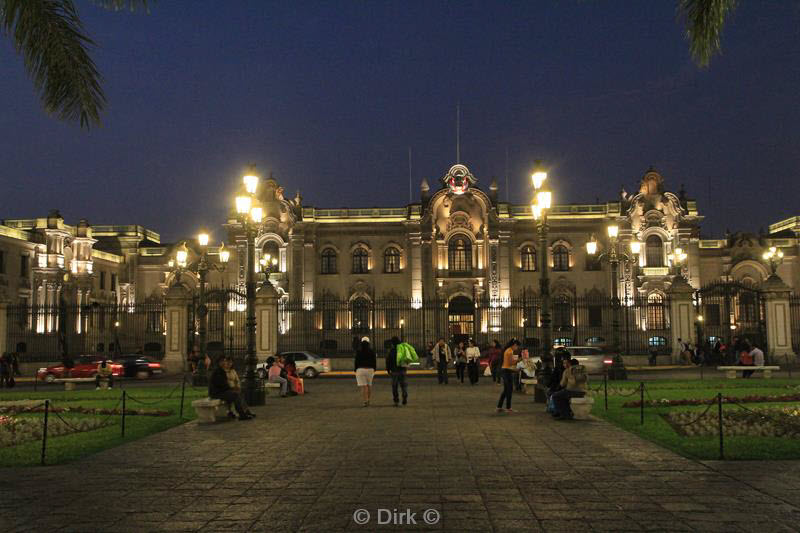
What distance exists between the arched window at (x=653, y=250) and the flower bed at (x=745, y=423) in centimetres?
3686

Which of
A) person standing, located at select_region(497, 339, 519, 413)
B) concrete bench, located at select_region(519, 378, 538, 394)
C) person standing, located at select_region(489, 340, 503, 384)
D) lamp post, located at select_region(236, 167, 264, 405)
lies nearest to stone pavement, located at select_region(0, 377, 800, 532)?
person standing, located at select_region(497, 339, 519, 413)

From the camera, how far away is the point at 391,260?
51.0 meters

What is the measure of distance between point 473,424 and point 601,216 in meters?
39.7

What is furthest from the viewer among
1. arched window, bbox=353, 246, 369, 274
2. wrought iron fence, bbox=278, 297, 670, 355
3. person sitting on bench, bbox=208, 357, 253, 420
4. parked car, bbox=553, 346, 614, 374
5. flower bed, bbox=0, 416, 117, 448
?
arched window, bbox=353, 246, 369, 274

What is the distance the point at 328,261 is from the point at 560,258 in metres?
16.0

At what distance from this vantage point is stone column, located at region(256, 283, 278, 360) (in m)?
30.0

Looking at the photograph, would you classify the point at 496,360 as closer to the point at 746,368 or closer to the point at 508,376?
the point at 508,376

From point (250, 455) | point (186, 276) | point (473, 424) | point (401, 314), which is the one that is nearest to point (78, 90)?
point (250, 455)

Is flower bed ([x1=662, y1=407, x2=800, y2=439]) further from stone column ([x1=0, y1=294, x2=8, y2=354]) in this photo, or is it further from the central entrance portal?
the central entrance portal

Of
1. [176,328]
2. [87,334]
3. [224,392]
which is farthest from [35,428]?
[87,334]

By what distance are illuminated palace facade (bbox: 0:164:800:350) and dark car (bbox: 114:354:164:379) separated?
1763 cm

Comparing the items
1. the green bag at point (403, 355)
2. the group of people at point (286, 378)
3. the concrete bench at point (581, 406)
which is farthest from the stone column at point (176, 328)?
the concrete bench at point (581, 406)

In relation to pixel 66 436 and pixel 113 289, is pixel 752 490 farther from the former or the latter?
pixel 113 289

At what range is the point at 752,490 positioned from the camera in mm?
7527
